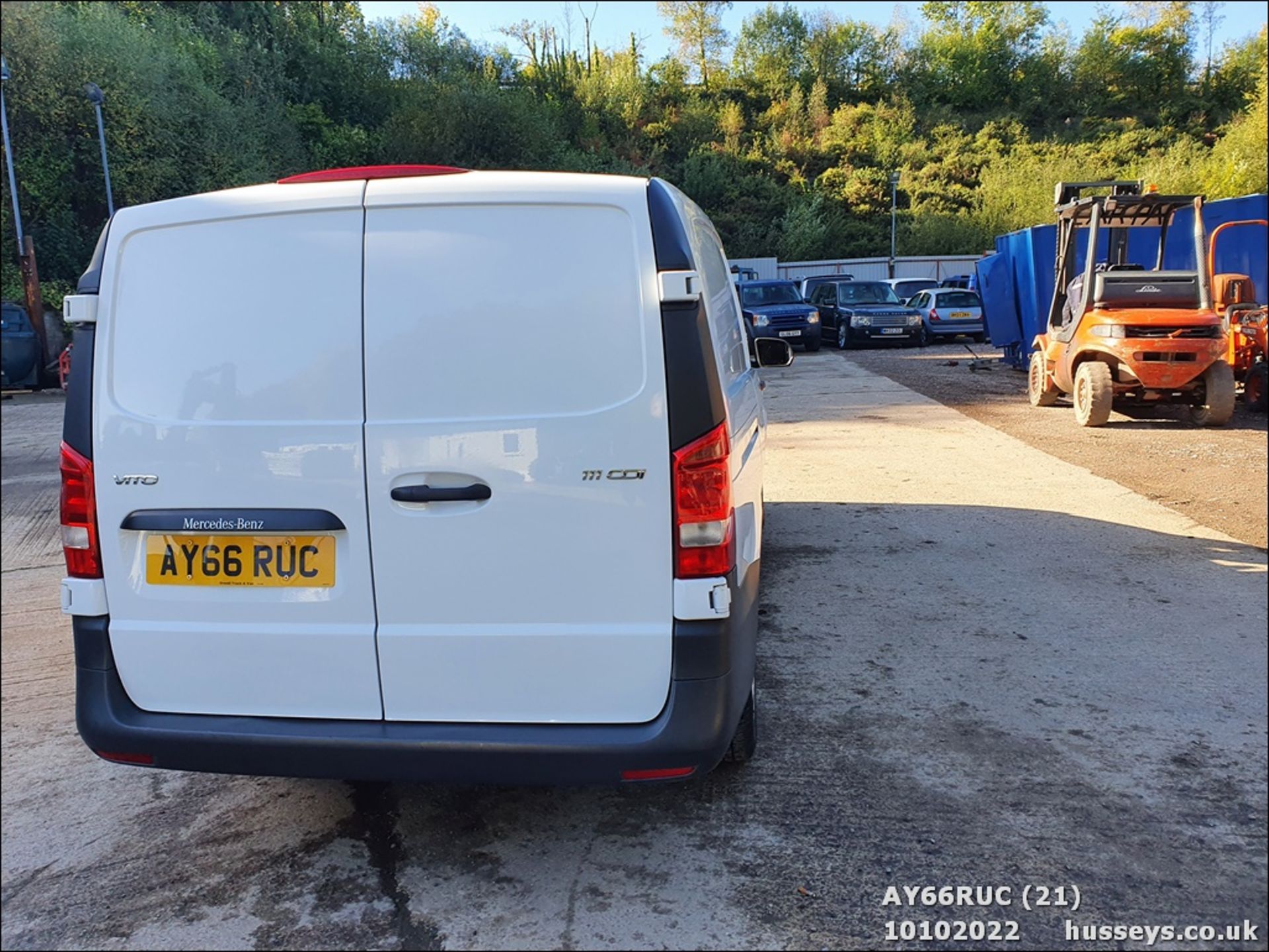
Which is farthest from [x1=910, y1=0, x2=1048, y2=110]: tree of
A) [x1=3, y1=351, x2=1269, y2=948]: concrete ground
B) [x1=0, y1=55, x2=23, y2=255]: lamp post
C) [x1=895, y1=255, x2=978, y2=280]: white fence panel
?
[x1=895, y1=255, x2=978, y2=280]: white fence panel

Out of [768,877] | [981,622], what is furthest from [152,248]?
[981,622]

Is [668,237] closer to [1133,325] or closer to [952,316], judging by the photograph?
[1133,325]

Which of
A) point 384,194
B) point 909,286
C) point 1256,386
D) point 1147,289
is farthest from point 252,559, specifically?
point 909,286

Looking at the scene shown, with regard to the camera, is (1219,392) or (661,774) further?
(1219,392)

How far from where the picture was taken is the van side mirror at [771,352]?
5.77 m

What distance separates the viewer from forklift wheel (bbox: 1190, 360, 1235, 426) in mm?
9719

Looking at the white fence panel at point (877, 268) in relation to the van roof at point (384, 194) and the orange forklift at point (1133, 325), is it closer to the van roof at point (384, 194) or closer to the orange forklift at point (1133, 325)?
the orange forklift at point (1133, 325)

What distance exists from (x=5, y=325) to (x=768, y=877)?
54.3 ft

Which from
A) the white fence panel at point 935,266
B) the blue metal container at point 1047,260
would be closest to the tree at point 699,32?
the blue metal container at point 1047,260

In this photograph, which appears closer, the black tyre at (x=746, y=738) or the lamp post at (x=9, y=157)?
the black tyre at (x=746, y=738)

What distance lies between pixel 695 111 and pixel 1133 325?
140ft

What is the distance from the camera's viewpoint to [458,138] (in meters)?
34.6

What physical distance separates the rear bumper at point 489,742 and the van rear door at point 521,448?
0.20ft

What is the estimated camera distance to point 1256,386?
10945 millimetres
